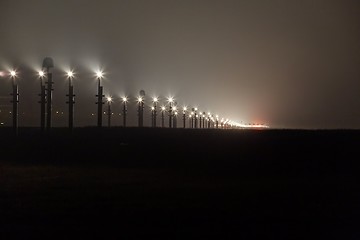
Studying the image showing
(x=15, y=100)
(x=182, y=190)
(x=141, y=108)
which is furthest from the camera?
(x=141, y=108)

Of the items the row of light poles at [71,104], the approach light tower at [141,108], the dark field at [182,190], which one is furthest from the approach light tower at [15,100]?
the approach light tower at [141,108]

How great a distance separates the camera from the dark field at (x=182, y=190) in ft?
55.6

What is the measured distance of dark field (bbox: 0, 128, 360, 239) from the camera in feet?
55.6

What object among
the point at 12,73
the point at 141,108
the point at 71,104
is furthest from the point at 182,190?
the point at 141,108

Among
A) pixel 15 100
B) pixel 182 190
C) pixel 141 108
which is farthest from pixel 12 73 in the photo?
pixel 182 190

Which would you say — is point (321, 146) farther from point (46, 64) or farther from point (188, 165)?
point (46, 64)

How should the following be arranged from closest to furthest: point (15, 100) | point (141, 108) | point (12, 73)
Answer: point (15, 100) → point (12, 73) → point (141, 108)

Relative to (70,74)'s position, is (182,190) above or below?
below

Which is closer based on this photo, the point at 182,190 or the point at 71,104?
the point at 182,190

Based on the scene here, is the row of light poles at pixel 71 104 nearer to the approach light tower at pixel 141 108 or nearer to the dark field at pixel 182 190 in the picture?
the approach light tower at pixel 141 108

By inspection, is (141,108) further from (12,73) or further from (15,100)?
(15,100)

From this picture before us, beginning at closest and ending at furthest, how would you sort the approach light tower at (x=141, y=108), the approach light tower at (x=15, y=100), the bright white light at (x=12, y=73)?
the approach light tower at (x=15, y=100) < the bright white light at (x=12, y=73) < the approach light tower at (x=141, y=108)

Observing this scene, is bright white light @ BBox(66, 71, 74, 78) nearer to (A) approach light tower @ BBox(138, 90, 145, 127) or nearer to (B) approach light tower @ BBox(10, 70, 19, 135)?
(B) approach light tower @ BBox(10, 70, 19, 135)

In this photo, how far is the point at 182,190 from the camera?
84.5 ft
